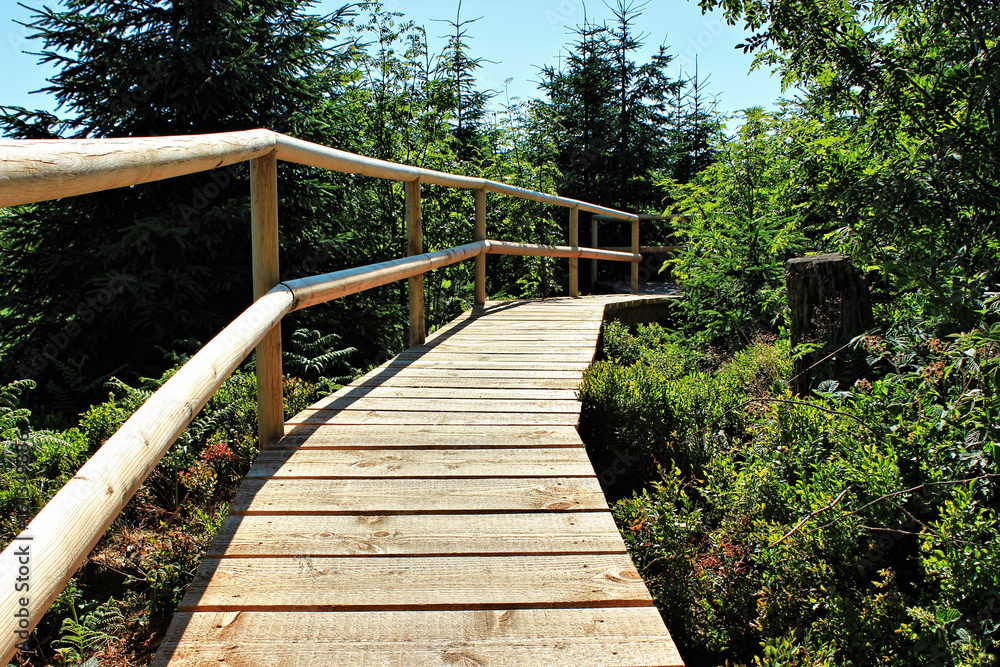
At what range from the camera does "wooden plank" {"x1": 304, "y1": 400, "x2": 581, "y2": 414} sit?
3105 millimetres

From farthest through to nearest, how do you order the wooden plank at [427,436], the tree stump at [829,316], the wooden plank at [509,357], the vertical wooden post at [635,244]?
the vertical wooden post at [635,244]
the wooden plank at [509,357]
the tree stump at [829,316]
the wooden plank at [427,436]

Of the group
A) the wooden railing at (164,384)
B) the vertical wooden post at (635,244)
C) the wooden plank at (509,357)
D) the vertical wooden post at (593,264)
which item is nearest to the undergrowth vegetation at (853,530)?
the wooden plank at (509,357)

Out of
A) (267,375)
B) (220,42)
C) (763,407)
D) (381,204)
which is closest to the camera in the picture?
(267,375)

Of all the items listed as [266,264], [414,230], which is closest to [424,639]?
[266,264]

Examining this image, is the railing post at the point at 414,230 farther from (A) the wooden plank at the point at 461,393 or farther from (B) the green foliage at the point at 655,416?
(B) the green foliage at the point at 655,416

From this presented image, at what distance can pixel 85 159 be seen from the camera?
48.3 inches

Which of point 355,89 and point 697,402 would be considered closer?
point 697,402

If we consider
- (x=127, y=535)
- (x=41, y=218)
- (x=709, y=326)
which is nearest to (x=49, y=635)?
(x=127, y=535)

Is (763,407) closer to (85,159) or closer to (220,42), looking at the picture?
(85,159)

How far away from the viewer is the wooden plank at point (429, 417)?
9.53 feet

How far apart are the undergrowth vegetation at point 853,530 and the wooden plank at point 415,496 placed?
626mm

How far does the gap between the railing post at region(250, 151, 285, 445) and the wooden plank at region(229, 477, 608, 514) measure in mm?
375

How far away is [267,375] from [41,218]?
178 inches

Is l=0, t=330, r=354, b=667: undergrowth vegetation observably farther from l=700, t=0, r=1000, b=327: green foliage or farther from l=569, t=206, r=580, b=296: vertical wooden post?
l=569, t=206, r=580, b=296: vertical wooden post
